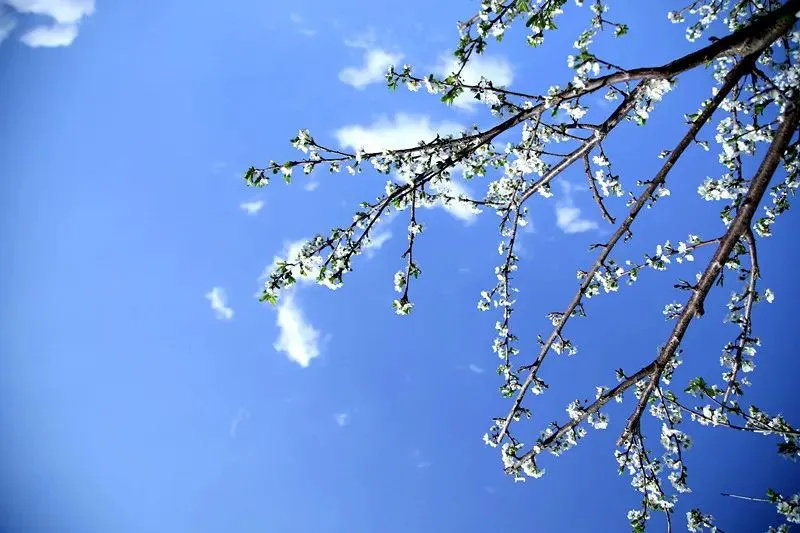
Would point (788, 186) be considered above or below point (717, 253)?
above

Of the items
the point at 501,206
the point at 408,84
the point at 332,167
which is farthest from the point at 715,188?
the point at 332,167

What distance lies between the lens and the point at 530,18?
5.48m

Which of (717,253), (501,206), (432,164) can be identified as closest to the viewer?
(717,253)

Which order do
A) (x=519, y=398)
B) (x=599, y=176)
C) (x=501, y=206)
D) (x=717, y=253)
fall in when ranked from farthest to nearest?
1. (x=599, y=176)
2. (x=501, y=206)
3. (x=519, y=398)
4. (x=717, y=253)

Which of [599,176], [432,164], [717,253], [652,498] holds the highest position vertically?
[599,176]

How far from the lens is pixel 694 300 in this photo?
448 centimetres

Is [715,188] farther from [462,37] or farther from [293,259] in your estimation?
[293,259]

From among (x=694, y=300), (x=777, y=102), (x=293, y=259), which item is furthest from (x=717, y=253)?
(x=293, y=259)

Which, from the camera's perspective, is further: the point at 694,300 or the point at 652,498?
the point at 652,498

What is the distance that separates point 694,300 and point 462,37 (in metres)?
3.83

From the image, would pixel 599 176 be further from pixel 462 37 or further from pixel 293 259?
pixel 293 259

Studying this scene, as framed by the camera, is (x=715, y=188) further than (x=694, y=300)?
Yes

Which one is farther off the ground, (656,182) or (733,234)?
(656,182)

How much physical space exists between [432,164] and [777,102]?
3.10 metres
